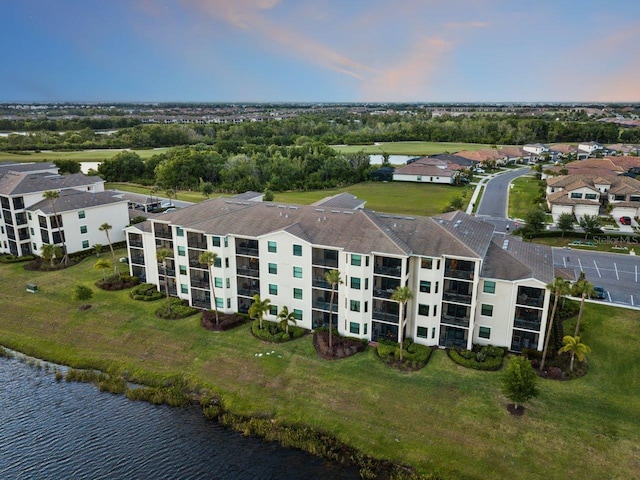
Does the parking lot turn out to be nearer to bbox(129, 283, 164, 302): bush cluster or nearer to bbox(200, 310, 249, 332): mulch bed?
bbox(200, 310, 249, 332): mulch bed

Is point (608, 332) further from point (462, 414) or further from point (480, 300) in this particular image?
point (462, 414)

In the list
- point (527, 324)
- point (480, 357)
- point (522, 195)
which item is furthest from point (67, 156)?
point (527, 324)

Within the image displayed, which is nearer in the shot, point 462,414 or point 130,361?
point 462,414

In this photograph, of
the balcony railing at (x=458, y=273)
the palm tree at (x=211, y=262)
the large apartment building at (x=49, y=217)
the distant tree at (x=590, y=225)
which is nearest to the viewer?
the balcony railing at (x=458, y=273)

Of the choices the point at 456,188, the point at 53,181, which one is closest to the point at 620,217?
the point at 456,188

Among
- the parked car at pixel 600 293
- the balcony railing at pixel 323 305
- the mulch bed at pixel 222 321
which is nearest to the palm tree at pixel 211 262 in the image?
the mulch bed at pixel 222 321

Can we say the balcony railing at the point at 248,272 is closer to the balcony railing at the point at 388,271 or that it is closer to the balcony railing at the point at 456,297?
the balcony railing at the point at 388,271
